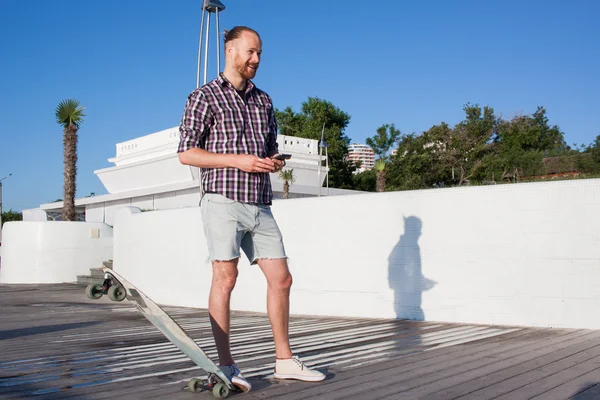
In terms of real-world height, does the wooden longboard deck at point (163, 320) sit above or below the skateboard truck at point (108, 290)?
below

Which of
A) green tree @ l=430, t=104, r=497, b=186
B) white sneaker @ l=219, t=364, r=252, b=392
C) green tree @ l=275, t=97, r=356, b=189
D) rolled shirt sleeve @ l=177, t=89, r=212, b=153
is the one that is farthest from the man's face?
green tree @ l=275, t=97, r=356, b=189

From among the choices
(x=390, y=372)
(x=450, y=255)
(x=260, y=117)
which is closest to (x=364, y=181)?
(x=450, y=255)

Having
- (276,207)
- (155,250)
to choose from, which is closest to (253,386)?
(276,207)

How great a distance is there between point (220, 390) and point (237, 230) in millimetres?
821

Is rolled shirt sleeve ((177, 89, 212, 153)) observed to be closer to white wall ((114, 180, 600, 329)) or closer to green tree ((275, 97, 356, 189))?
white wall ((114, 180, 600, 329))

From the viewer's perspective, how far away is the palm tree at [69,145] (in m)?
24.6

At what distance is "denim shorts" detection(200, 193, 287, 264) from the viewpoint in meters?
3.35

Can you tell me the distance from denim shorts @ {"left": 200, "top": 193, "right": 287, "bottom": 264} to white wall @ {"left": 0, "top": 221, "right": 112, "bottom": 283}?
15.4 m

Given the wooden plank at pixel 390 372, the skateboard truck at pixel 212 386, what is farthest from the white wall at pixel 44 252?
the skateboard truck at pixel 212 386

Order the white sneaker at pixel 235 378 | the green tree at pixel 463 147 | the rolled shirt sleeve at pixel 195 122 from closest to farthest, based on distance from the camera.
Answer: the white sneaker at pixel 235 378
the rolled shirt sleeve at pixel 195 122
the green tree at pixel 463 147

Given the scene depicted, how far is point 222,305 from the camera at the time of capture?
11.0ft

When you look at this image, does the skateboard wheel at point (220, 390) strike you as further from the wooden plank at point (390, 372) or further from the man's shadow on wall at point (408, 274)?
the man's shadow on wall at point (408, 274)

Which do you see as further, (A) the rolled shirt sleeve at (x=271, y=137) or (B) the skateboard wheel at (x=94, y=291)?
(A) the rolled shirt sleeve at (x=271, y=137)

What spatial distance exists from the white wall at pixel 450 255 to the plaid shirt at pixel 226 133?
386 centimetres
